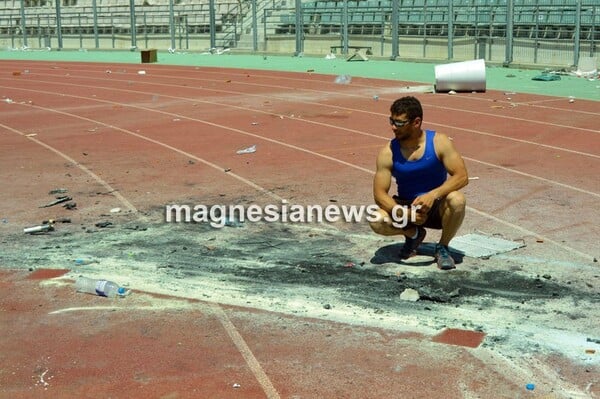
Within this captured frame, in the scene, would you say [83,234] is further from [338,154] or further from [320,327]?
[338,154]

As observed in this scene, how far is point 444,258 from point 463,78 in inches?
542

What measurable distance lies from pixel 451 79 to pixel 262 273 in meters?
14.1

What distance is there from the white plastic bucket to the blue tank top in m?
13.4

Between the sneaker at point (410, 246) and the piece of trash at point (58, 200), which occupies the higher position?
the sneaker at point (410, 246)

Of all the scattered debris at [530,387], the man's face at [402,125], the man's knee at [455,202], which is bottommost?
the scattered debris at [530,387]

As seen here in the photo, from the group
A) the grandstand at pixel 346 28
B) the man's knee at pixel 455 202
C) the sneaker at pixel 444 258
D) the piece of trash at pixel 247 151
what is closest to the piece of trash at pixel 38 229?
the sneaker at pixel 444 258

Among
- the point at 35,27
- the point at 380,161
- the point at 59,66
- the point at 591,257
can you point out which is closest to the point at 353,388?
the point at 380,161

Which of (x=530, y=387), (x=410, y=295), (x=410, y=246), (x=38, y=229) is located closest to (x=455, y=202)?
(x=410, y=246)

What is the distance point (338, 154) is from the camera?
11688 millimetres

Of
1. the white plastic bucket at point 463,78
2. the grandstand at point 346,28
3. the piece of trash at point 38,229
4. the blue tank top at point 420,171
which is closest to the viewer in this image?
the blue tank top at point 420,171

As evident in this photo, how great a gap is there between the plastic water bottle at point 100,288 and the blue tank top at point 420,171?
2268mm

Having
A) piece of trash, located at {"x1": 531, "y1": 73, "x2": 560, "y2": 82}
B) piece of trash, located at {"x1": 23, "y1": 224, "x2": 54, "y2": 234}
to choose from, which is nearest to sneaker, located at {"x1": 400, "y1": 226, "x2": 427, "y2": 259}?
piece of trash, located at {"x1": 23, "y1": 224, "x2": 54, "y2": 234}

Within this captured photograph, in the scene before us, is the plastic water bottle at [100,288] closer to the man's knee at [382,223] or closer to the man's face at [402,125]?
the man's knee at [382,223]

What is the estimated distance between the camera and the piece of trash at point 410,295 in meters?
5.67
